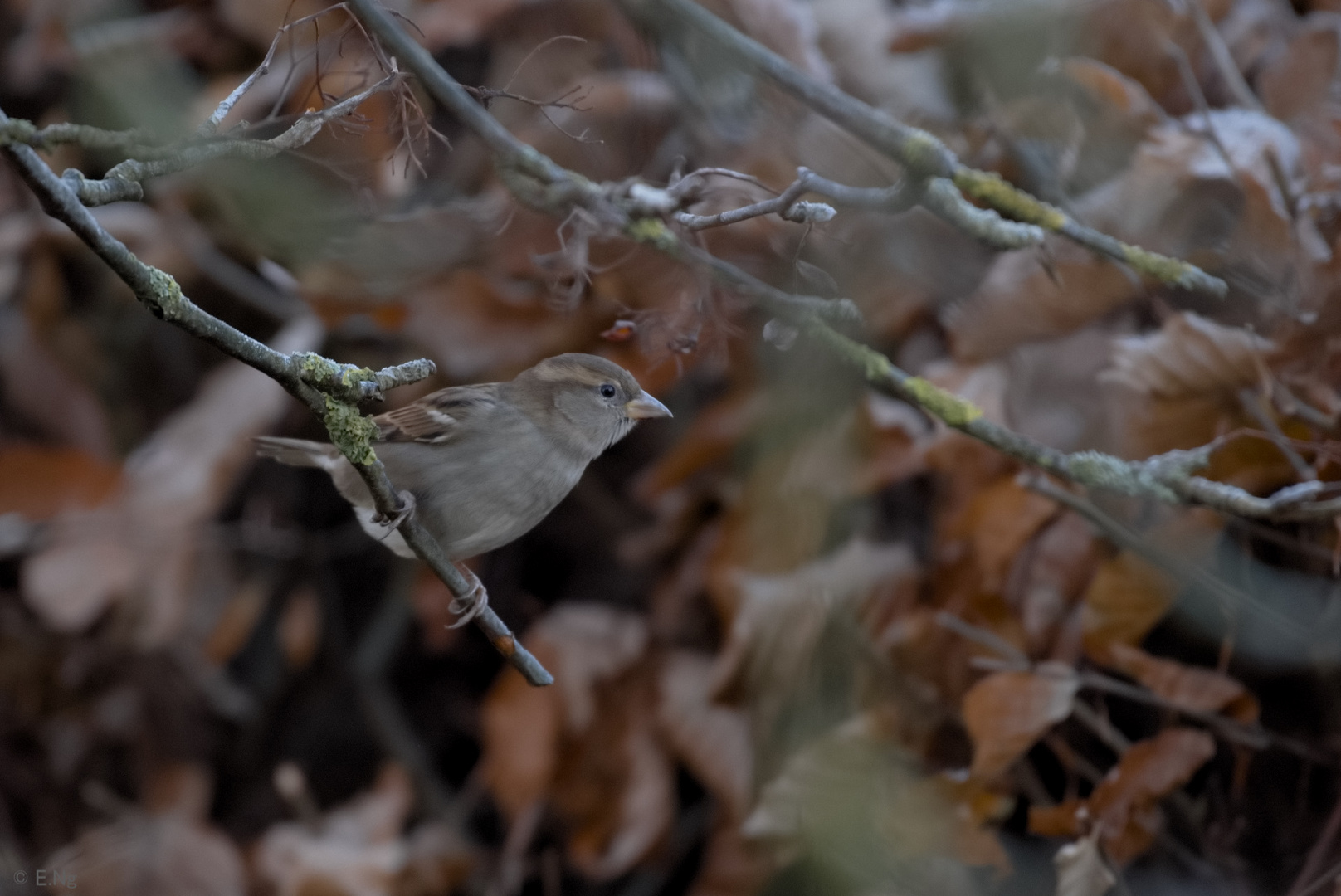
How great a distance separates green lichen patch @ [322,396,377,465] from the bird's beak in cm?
62

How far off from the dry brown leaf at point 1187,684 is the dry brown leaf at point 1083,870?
23cm

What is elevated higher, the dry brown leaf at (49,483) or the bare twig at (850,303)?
the bare twig at (850,303)

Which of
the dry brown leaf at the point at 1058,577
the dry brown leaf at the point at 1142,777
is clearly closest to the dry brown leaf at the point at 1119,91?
the dry brown leaf at the point at 1058,577

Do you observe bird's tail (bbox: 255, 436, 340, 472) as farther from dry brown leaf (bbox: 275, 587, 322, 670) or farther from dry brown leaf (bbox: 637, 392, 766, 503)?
dry brown leaf (bbox: 275, 587, 322, 670)

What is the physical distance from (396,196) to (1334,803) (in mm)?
1815

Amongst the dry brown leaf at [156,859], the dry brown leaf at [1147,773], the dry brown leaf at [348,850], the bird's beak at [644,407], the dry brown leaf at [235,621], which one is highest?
the bird's beak at [644,407]

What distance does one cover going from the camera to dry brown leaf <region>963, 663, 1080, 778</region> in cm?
155

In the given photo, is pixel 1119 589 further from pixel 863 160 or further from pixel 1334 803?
pixel 863 160

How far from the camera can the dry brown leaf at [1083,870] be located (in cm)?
149

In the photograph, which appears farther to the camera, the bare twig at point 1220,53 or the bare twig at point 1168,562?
the bare twig at point 1220,53

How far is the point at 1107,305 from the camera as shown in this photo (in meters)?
1.70

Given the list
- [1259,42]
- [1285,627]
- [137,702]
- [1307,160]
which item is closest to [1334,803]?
[1285,627]

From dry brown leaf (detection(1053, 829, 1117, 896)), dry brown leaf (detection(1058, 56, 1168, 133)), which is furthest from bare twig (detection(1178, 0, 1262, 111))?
dry brown leaf (detection(1053, 829, 1117, 896))

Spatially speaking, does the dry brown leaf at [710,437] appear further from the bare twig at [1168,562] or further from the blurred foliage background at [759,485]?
the bare twig at [1168,562]
